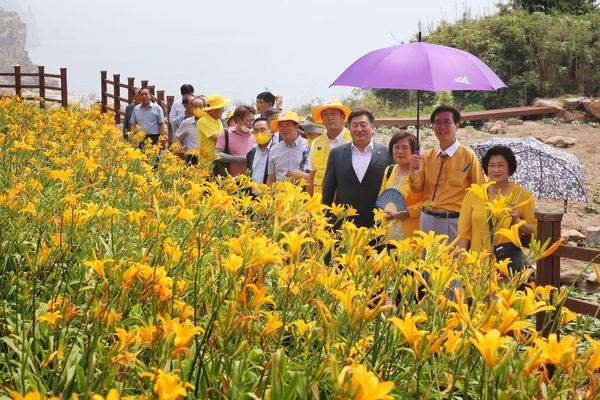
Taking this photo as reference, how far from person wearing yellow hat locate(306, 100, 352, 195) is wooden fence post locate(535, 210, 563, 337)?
1.49m

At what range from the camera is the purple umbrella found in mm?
4258

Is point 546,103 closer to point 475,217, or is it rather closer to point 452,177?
point 452,177

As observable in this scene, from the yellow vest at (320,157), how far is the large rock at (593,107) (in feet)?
31.5

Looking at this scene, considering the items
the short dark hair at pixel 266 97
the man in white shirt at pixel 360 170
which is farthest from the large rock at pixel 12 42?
the man in white shirt at pixel 360 170

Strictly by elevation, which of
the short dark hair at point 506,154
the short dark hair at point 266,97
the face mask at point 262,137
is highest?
the short dark hair at point 266,97

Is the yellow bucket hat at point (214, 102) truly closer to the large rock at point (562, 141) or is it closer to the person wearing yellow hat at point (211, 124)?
the person wearing yellow hat at point (211, 124)

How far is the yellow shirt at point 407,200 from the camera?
409 cm

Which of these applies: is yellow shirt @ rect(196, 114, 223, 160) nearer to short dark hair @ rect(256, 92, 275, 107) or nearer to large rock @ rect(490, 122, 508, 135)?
short dark hair @ rect(256, 92, 275, 107)

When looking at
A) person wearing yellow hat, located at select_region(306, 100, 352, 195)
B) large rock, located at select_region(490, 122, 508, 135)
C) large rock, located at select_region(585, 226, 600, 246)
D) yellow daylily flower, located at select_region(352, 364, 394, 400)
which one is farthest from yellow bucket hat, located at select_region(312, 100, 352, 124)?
large rock, located at select_region(490, 122, 508, 135)

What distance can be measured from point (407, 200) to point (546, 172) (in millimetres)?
1031

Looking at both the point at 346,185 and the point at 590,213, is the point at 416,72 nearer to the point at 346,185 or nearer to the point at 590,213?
the point at 346,185

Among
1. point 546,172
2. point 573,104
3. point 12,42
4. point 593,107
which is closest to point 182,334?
point 546,172

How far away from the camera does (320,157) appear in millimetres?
4594

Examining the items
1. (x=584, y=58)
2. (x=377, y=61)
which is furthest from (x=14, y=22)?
(x=377, y=61)
